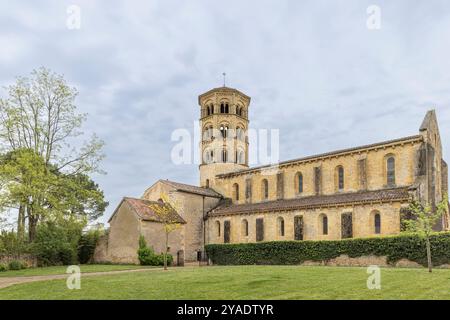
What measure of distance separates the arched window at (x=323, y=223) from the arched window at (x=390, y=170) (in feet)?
21.3

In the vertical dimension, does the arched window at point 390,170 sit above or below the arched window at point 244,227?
above

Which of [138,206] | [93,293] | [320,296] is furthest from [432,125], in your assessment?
[93,293]

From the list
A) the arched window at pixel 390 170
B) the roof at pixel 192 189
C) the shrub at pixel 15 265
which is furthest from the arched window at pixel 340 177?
the shrub at pixel 15 265

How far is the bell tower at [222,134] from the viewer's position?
5631cm

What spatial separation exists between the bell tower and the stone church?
0.60 ft

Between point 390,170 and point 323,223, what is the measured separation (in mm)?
7692

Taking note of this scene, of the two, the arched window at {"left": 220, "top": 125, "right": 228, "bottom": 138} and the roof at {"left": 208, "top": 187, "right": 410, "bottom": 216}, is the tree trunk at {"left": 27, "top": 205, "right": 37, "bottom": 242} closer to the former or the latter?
the roof at {"left": 208, "top": 187, "right": 410, "bottom": 216}

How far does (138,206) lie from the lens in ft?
138

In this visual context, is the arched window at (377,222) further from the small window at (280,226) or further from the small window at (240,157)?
the small window at (240,157)

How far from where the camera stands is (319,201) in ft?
133

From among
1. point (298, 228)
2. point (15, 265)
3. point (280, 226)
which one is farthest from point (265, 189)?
point (15, 265)

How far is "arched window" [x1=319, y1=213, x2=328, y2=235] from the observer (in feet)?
129

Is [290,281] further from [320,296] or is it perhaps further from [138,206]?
[138,206]

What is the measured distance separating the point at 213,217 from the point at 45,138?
63.8ft
